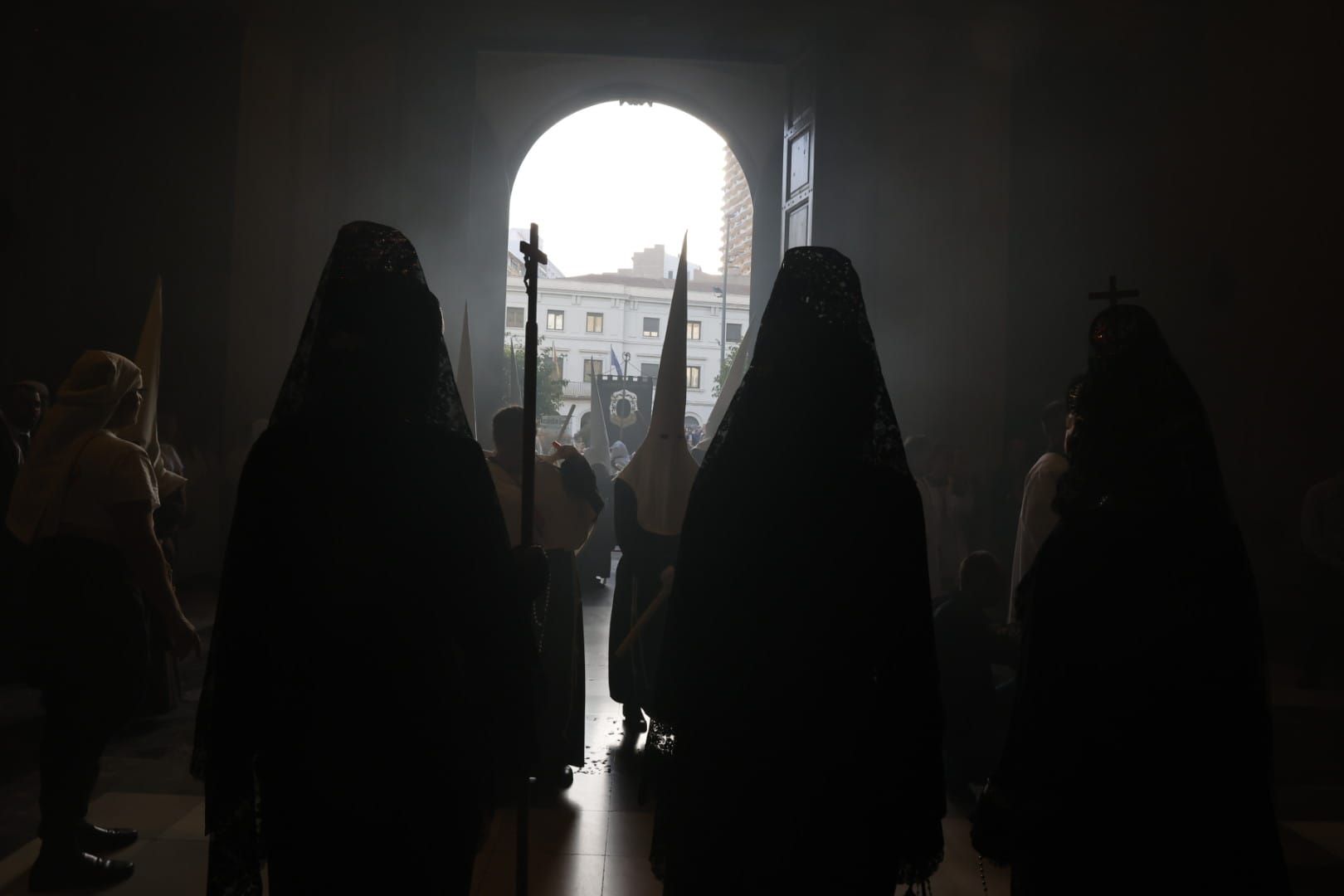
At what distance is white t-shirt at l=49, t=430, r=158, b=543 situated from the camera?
2758mm

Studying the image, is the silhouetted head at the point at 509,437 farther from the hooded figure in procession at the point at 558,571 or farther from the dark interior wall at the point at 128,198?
the dark interior wall at the point at 128,198

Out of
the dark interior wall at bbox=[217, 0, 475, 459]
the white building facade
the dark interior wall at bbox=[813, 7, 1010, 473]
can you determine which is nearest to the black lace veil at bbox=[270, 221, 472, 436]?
the dark interior wall at bbox=[217, 0, 475, 459]

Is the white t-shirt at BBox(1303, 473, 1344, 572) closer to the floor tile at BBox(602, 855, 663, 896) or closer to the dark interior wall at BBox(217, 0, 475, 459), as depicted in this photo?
the floor tile at BBox(602, 855, 663, 896)

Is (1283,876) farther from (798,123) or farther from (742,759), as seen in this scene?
(798,123)

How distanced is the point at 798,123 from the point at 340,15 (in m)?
3.70

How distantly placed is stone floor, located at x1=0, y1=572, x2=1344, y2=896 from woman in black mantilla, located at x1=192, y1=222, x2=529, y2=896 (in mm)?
1300

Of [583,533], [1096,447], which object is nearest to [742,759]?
[1096,447]

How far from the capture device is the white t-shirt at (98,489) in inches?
109

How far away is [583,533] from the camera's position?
3.79 metres

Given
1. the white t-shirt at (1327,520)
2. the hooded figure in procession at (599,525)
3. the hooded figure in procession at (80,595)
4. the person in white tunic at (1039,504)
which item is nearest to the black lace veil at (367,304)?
the hooded figure in procession at (80,595)

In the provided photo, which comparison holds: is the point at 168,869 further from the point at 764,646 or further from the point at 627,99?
the point at 627,99

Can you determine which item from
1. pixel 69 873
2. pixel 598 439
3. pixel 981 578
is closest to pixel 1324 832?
pixel 981 578

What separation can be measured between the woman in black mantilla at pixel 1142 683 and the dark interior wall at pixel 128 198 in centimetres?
603

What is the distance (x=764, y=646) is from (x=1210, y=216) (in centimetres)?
651
